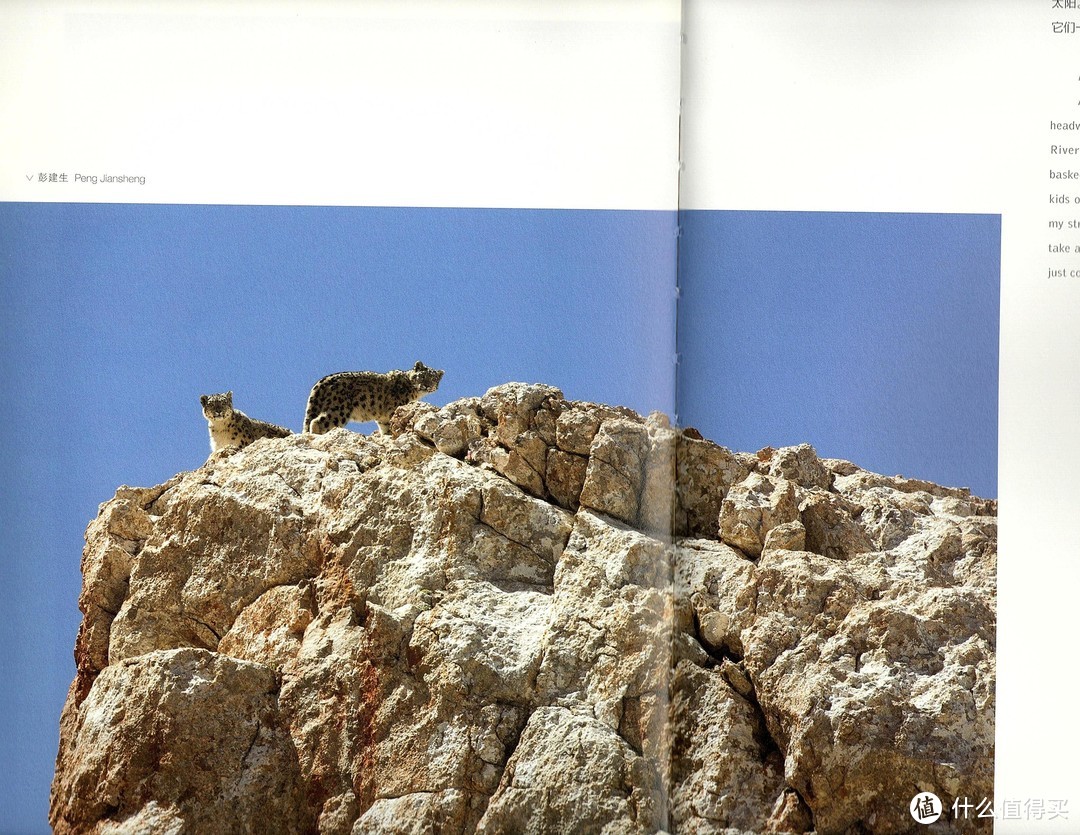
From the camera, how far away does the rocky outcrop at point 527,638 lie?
243 centimetres

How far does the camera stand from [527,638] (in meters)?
2.53

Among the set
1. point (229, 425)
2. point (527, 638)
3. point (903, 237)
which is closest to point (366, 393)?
point (229, 425)

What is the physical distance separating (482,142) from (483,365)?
548 millimetres

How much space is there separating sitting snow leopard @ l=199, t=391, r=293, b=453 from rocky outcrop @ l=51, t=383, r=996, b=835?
0.14 feet

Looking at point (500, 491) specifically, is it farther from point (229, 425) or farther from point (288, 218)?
point (288, 218)

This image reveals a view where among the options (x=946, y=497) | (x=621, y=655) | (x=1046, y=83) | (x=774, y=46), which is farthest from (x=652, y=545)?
(x=1046, y=83)

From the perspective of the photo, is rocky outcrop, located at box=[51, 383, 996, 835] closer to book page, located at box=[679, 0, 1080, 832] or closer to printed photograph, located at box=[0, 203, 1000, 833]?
printed photograph, located at box=[0, 203, 1000, 833]

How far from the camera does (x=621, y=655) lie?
8.24 ft

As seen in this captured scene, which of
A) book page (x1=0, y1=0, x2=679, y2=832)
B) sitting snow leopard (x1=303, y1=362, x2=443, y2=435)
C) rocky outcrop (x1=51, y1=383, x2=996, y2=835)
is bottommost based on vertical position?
rocky outcrop (x1=51, y1=383, x2=996, y2=835)

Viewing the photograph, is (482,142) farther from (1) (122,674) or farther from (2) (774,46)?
(1) (122,674)

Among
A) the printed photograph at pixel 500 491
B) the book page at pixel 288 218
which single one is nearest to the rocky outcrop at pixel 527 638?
the printed photograph at pixel 500 491

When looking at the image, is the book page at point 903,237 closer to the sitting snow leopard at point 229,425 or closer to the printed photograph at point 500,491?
the printed photograph at point 500,491

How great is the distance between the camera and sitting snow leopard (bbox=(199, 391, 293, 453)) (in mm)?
2584

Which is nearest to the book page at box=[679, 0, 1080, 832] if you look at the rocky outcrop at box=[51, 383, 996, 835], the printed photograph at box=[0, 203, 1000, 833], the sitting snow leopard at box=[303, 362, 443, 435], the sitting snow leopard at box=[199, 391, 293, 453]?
the printed photograph at box=[0, 203, 1000, 833]
